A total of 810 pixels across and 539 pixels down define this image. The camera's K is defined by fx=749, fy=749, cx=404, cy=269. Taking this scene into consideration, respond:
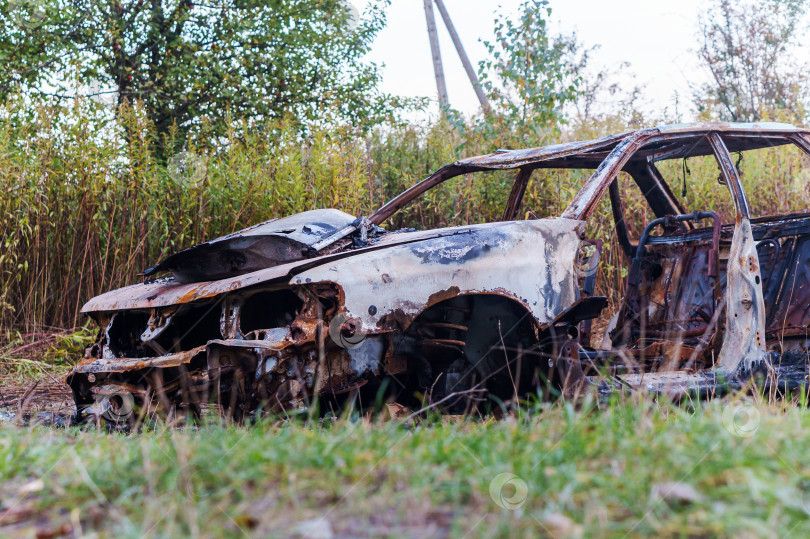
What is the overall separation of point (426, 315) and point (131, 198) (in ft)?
13.6

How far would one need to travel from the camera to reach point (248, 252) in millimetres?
3809

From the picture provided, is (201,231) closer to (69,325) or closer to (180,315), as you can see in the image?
(69,325)

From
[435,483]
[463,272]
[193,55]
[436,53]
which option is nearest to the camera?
[435,483]

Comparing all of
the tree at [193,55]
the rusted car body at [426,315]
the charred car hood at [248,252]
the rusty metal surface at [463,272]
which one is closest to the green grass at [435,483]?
the rusted car body at [426,315]

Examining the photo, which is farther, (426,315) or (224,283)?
(426,315)

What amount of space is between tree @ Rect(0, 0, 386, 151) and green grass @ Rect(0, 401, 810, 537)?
856 centimetres

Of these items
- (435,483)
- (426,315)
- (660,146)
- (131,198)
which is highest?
(131,198)

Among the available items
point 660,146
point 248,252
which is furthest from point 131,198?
point 660,146

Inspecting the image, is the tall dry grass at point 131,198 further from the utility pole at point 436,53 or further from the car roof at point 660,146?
the utility pole at point 436,53

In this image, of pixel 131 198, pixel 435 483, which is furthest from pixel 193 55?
pixel 435 483

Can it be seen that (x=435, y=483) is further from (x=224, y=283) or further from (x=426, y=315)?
(x=224, y=283)

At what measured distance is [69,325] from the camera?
263 inches

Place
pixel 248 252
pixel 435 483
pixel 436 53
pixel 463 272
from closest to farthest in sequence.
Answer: pixel 435 483, pixel 463 272, pixel 248 252, pixel 436 53

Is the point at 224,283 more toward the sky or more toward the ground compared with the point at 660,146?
more toward the ground
